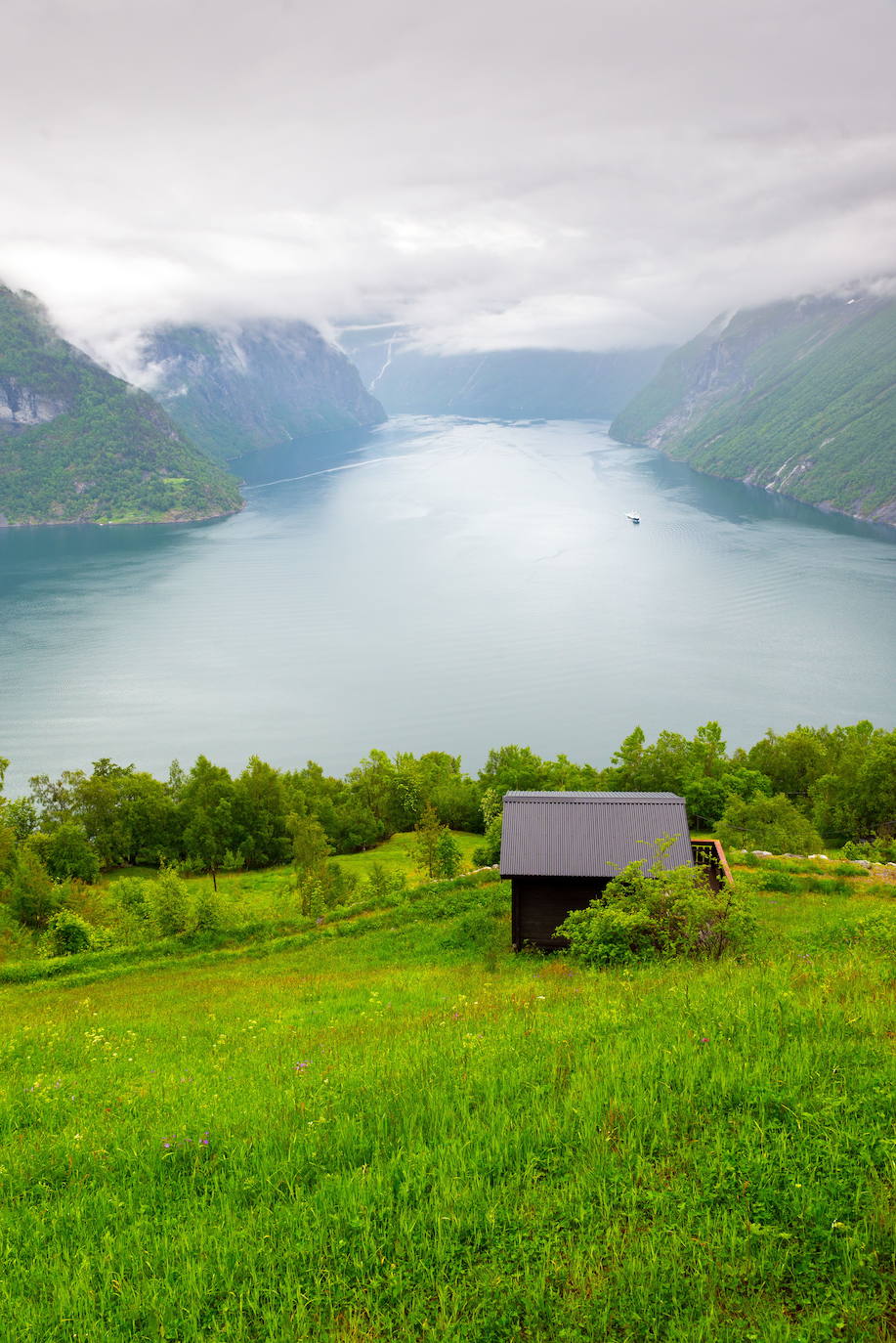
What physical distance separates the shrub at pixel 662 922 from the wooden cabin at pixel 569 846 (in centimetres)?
370

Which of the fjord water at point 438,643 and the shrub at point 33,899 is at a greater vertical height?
the fjord water at point 438,643

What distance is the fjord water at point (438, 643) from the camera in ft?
268

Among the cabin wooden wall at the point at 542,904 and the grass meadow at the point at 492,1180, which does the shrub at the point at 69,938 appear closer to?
the cabin wooden wall at the point at 542,904

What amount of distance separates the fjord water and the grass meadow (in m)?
67.2

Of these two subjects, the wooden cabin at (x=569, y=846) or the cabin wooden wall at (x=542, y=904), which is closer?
the wooden cabin at (x=569, y=846)

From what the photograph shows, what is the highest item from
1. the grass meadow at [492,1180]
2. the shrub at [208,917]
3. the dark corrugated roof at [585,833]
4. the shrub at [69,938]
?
the dark corrugated roof at [585,833]

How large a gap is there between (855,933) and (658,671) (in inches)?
3145

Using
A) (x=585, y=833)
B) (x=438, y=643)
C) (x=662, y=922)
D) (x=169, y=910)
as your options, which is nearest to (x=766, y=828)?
(x=585, y=833)

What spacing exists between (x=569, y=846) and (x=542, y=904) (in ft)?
7.08

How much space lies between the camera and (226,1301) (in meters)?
5.14

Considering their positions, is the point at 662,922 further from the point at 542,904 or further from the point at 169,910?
the point at 169,910

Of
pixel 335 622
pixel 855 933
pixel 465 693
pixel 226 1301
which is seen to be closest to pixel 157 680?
pixel 335 622

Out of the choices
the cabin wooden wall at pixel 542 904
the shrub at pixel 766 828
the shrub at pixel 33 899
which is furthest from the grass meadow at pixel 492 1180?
the shrub at pixel 33 899

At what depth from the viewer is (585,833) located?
23.0 metres
